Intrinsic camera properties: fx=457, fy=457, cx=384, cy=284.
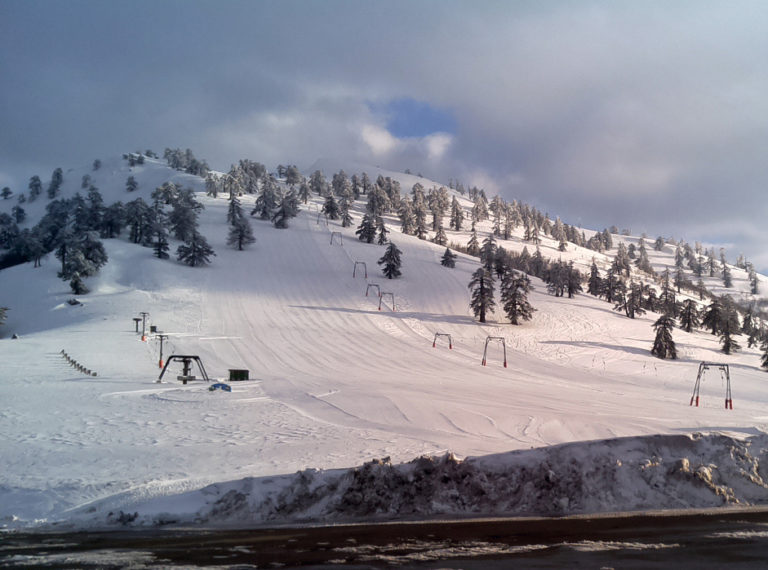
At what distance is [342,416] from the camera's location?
1495cm

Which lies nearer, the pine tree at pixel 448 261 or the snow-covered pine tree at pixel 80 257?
the snow-covered pine tree at pixel 80 257

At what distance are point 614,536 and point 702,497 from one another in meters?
2.28

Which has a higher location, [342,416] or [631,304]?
[631,304]

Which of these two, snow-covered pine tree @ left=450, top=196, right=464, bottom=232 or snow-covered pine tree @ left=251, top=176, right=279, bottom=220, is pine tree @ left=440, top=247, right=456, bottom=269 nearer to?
snow-covered pine tree @ left=251, top=176, right=279, bottom=220

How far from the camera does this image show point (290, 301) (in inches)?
2111

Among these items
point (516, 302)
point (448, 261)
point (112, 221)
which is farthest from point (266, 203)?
point (516, 302)

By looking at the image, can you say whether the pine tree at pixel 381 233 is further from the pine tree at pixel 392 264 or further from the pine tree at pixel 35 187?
the pine tree at pixel 35 187

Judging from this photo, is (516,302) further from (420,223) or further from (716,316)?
(420,223)

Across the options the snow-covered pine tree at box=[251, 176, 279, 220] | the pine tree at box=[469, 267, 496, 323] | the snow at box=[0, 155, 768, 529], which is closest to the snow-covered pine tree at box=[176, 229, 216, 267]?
the snow at box=[0, 155, 768, 529]

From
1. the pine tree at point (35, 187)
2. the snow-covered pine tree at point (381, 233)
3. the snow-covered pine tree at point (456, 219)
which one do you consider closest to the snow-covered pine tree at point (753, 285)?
the snow-covered pine tree at point (456, 219)

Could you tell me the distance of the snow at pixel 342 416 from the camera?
21.9 feet

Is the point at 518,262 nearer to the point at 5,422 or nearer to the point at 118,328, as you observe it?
the point at 118,328

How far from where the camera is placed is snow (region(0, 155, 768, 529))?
6.68 meters

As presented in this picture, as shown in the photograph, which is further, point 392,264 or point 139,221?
point 139,221
